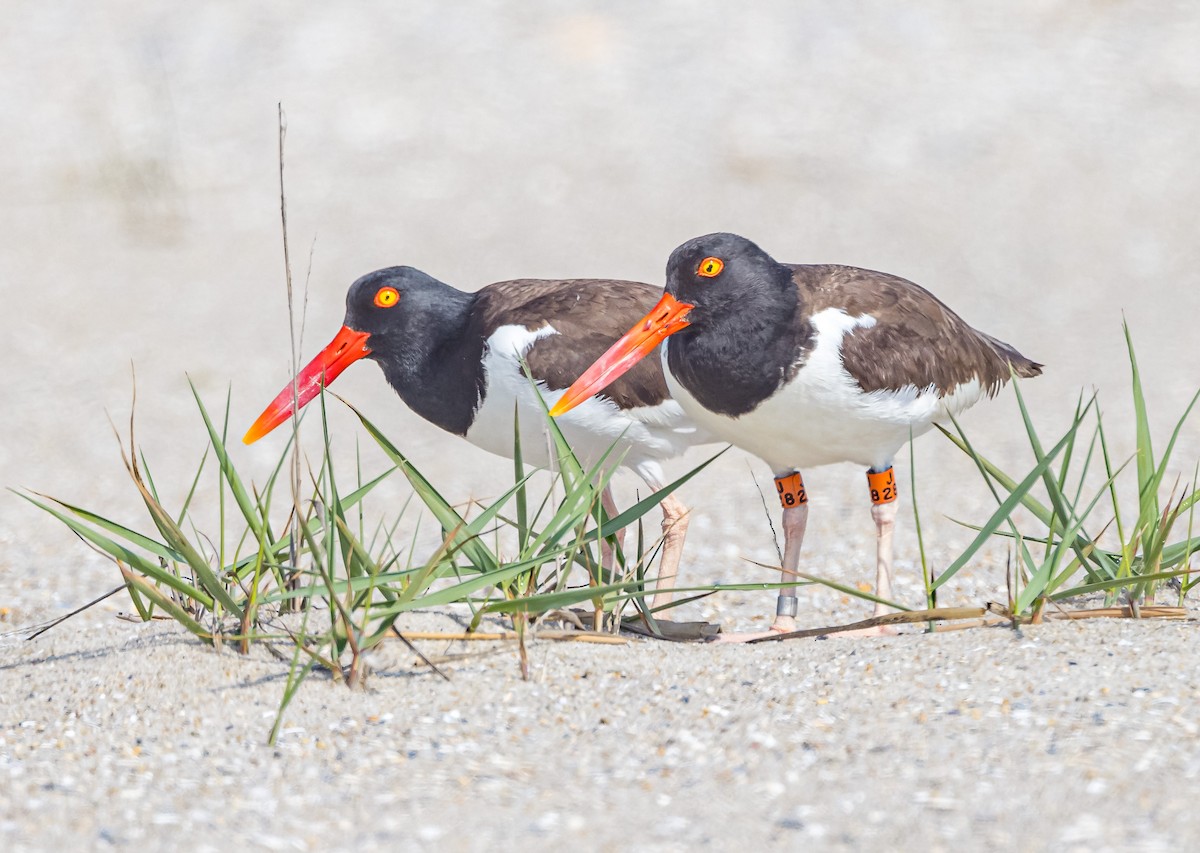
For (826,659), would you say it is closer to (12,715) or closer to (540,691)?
(540,691)

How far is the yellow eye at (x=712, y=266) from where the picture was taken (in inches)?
132

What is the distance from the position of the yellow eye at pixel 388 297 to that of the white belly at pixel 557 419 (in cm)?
35

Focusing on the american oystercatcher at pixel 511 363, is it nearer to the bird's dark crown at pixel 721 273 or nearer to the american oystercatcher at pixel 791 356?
the american oystercatcher at pixel 791 356

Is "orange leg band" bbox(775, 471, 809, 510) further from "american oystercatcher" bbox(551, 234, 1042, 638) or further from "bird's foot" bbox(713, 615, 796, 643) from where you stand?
"bird's foot" bbox(713, 615, 796, 643)

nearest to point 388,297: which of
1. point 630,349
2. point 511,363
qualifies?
point 511,363

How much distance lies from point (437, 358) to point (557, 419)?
43cm

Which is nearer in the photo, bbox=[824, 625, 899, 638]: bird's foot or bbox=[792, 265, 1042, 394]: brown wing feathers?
bbox=[824, 625, 899, 638]: bird's foot

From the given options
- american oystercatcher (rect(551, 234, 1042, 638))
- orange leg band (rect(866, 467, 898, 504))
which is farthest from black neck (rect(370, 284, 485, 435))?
orange leg band (rect(866, 467, 898, 504))

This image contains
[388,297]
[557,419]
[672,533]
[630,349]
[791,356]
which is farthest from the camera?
[388,297]

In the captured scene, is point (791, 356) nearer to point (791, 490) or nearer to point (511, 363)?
point (791, 490)

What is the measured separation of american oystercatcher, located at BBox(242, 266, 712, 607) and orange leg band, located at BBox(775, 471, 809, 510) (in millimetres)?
254

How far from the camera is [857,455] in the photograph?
11.6 feet

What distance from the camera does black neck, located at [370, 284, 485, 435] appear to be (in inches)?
152

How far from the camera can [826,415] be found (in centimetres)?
333
